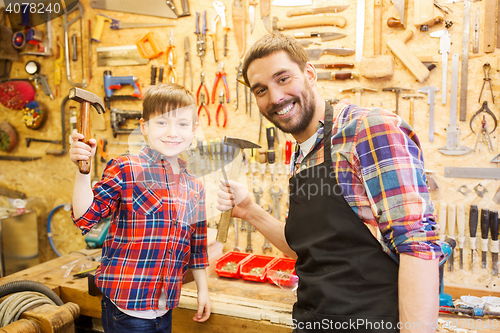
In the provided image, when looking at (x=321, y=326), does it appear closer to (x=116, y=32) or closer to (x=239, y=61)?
(x=239, y=61)

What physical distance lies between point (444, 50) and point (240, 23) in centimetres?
166

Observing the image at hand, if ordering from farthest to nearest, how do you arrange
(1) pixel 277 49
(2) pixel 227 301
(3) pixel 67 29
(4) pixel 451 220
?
(3) pixel 67 29 → (4) pixel 451 220 → (2) pixel 227 301 → (1) pixel 277 49

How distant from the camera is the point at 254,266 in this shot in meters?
2.57

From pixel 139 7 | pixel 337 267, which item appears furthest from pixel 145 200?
pixel 139 7

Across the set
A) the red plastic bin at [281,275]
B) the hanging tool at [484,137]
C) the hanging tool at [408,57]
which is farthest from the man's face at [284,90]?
the hanging tool at [484,137]

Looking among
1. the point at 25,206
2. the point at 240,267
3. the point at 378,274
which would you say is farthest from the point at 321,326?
the point at 25,206

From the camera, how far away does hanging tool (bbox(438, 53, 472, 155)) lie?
254cm

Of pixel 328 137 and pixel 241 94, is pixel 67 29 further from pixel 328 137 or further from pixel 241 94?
pixel 328 137

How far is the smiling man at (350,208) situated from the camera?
99cm

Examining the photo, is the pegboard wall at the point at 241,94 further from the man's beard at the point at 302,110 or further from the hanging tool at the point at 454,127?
the man's beard at the point at 302,110

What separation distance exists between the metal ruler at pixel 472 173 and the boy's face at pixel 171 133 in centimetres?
226

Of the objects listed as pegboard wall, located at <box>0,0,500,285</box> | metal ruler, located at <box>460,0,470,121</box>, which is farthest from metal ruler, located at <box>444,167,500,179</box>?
metal ruler, located at <box>460,0,470,121</box>

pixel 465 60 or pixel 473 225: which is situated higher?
pixel 465 60

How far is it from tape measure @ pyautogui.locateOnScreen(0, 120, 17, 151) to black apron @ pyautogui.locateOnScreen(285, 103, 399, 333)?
377 cm
